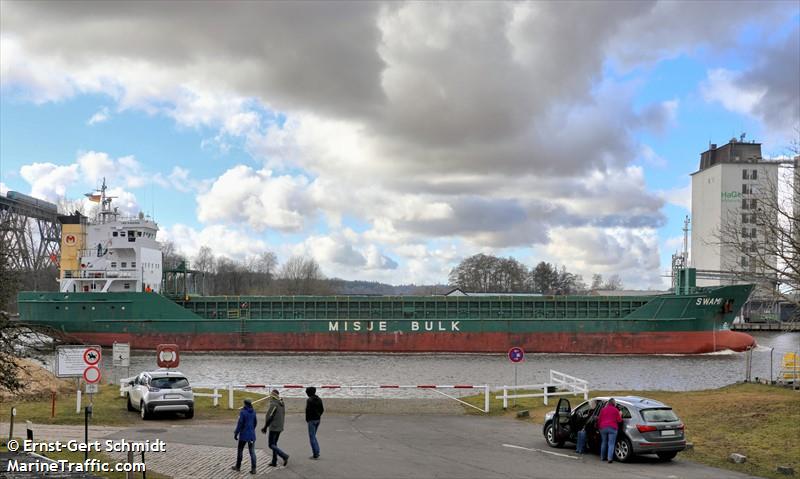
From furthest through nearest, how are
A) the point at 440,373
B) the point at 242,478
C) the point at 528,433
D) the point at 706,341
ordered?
Answer: the point at 706,341 < the point at 440,373 < the point at 528,433 < the point at 242,478

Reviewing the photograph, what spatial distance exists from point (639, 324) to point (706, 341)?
204 inches

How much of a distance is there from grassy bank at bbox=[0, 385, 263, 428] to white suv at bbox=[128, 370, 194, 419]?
461 mm

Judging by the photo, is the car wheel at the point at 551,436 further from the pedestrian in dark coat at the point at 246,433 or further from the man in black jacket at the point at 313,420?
the pedestrian in dark coat at the point at 246,433

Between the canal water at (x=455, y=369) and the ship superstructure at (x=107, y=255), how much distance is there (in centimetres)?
828

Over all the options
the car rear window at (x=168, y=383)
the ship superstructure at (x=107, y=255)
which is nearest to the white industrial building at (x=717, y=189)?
the ship superstructure at (x=107, y=255)

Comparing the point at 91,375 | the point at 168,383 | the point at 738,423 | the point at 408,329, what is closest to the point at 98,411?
the point at 168,383

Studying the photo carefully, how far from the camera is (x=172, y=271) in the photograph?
54.8 metres

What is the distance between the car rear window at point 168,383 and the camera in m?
17.7

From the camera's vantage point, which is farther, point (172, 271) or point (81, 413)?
point (172, 271)

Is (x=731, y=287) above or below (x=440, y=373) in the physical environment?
above

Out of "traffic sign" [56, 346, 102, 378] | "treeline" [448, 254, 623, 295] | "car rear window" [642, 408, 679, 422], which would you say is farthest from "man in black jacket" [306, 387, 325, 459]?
"treeline" [448, 254, 623, 295]

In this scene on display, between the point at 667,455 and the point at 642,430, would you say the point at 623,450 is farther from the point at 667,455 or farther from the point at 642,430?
A: the point at 667,455

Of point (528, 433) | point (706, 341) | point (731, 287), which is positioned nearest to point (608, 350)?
point (706, 341)

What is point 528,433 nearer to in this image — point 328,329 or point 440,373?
point 440,373
